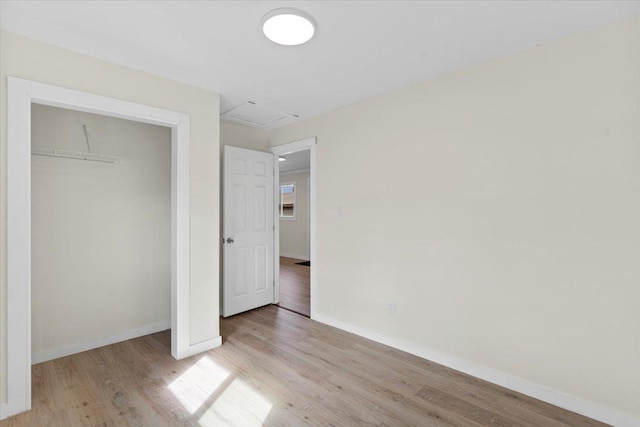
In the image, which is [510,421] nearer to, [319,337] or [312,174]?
[319,337]

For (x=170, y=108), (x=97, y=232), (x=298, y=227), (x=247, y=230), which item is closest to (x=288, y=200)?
(x=298, y=227)

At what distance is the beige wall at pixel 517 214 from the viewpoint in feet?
6.20

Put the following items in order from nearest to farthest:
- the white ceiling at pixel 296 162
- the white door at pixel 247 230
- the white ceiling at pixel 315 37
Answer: the white ceiling at pixel 315 37 < the white door at pixel 247 230 < the white ceiling at pixel 296 162

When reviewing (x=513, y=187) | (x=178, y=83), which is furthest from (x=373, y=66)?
(x=178, y=83)

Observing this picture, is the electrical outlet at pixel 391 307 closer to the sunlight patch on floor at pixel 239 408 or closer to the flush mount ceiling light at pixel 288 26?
the sunlight patch on floor at pixel 239 408

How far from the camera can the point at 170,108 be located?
106 inches

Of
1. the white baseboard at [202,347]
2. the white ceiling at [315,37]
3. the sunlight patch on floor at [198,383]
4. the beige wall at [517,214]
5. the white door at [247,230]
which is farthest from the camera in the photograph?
the white door at [247,230]

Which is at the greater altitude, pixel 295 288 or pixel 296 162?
pixel 296 162

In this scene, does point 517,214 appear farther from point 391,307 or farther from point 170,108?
point 170,108

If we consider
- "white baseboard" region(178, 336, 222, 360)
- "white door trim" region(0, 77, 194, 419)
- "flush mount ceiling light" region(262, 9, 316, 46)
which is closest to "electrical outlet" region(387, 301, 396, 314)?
"white baseboard" region(178, 336, 222, 360)

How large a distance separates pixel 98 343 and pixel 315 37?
11.1ft

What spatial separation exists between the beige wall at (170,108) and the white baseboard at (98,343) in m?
0.82

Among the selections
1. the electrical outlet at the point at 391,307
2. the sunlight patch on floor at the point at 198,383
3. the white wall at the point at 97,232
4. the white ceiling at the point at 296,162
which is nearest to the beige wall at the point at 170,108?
the sunlight patch on floor at the point at 198,383

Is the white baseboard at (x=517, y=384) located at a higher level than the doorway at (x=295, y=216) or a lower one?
lower
